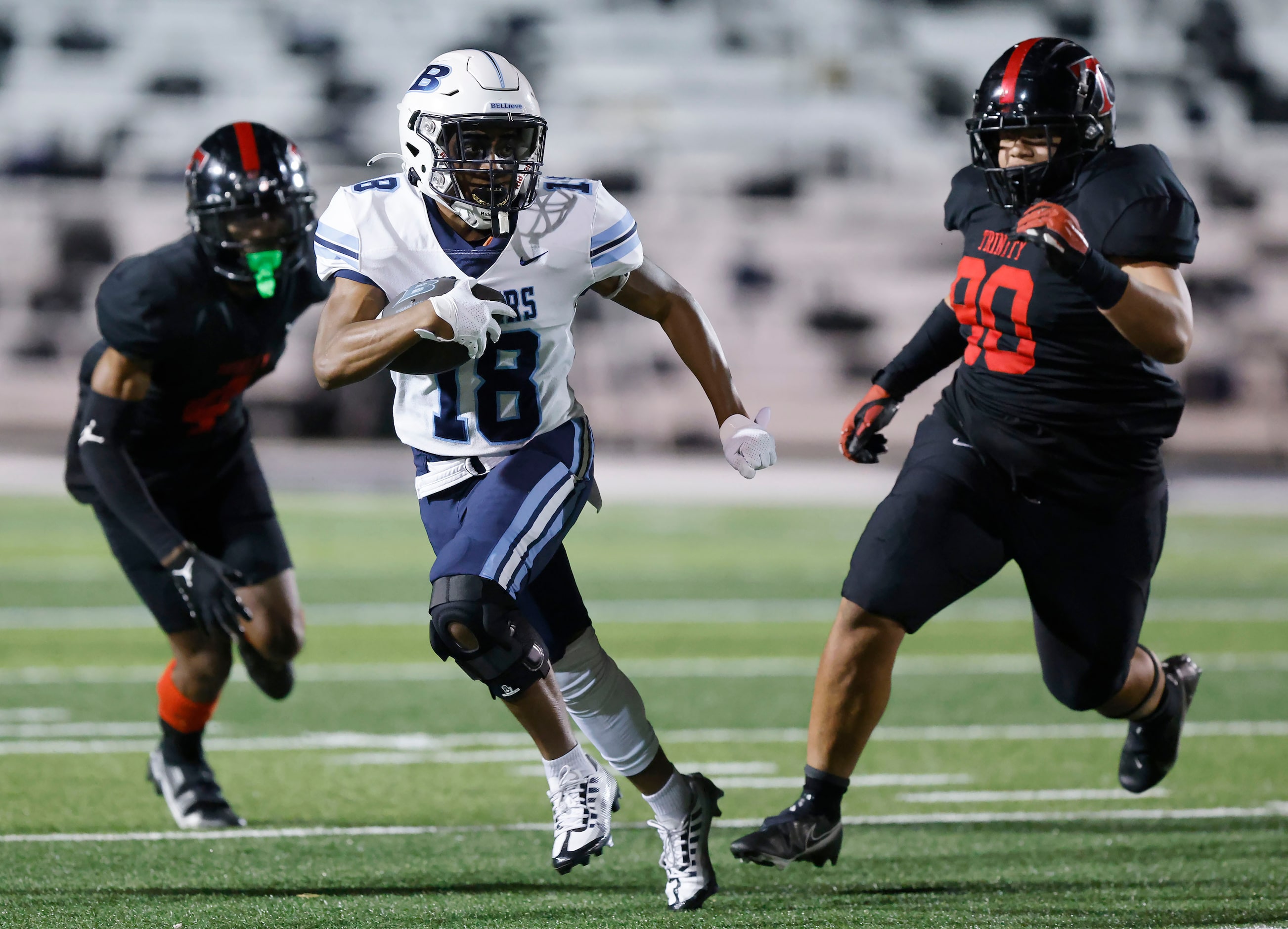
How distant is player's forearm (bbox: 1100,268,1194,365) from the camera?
273 cm

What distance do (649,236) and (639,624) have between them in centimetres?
866

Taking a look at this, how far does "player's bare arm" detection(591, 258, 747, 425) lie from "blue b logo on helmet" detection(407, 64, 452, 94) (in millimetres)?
481

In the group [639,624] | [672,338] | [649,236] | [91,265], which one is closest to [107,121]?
[91,265]

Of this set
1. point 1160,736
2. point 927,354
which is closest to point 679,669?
point 1160,736

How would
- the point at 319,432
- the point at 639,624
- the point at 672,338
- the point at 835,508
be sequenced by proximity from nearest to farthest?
the point at 672,338, the point at 639,624, the point at 835,508, the point at 319,432

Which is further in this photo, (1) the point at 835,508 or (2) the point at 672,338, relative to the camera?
(1) the point at 835,508

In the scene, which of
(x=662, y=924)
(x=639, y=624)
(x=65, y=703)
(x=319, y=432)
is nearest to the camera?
(x=662, y=924)

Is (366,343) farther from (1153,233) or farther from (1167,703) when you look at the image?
(1167,703)

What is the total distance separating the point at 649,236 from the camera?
1538 centimetres

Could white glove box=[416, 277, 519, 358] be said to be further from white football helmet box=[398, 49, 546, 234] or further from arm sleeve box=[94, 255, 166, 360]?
arm sleeve box=[94, 255, 166, 360]

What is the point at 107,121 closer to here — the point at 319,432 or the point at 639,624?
the point at 319,432

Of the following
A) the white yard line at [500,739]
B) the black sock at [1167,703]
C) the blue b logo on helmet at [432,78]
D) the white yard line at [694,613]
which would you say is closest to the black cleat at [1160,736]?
the black sock at [1167,703]

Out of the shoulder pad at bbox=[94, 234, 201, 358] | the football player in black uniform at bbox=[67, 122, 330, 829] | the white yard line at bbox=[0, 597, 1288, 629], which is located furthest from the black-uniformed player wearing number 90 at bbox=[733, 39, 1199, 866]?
the white yard line at bbox=[0, 597, 1288, 629]

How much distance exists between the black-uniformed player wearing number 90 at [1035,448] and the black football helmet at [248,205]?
1532mm
